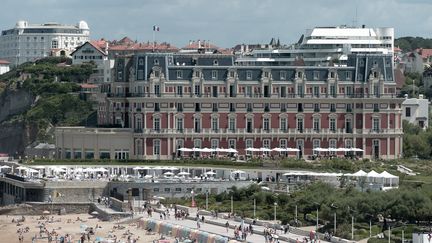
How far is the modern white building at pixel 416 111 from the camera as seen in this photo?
14688 centimetres

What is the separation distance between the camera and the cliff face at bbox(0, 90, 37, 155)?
523ft

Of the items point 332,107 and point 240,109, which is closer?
point 240,109

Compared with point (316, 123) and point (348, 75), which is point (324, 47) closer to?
point (348, 75)

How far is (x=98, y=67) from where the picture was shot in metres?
180

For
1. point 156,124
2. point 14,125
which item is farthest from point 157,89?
point 14,125

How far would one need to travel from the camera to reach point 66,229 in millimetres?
104688

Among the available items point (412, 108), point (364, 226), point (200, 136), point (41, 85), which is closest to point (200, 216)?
point (364, 226)

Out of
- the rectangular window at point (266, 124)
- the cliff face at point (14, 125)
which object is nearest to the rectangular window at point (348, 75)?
the rectangular window at point (266, 124)

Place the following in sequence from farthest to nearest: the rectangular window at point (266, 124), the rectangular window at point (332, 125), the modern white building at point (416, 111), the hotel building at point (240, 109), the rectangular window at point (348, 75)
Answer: the modern white building at point (416, 111)
the rectangular window at point (348, 75)
the rectangular window at point (332, 125)
the rectangular window at point (266, 124)
the hotel building at point (240, 109)

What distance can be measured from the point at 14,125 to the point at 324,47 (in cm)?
3330

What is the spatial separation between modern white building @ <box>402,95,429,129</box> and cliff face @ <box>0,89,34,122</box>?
43.1 meters

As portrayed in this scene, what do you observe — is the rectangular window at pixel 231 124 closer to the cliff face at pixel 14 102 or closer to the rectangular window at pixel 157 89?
the rectangular window at pixel 157 89

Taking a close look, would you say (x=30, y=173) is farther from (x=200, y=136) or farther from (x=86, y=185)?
(x=200, y=136)

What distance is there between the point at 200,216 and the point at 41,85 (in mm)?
69318
